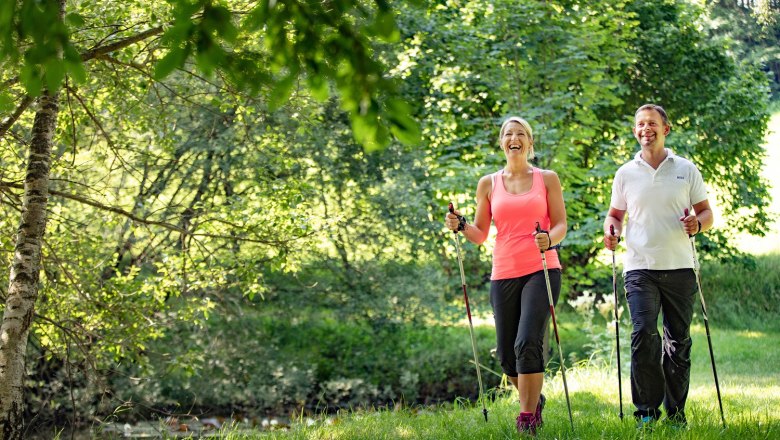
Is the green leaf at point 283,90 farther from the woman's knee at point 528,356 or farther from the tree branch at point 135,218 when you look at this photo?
the tree branch at point 135,218

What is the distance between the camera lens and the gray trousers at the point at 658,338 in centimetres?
493

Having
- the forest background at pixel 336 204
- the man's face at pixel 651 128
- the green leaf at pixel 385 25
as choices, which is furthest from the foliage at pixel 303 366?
the green leaf at pixel 385 25

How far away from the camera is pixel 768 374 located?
956 centimetres

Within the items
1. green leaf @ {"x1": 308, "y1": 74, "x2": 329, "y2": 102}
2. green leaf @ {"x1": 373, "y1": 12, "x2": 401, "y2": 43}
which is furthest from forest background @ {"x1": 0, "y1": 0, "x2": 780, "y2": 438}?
green leaf @ {"x1": 373, "y1": 12, "x2": 401, "y2": 43}

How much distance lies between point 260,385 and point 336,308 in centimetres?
152

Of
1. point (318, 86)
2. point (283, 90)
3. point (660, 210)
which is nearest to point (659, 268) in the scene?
point (660, 210)

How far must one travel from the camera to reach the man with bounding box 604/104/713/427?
→ 4926mm

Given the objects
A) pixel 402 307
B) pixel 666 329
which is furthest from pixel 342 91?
pixel 402 307

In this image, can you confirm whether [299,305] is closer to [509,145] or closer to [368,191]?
[368,191]

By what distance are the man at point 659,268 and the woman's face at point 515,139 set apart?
25.1 inches

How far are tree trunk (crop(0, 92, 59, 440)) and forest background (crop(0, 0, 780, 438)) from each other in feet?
2.78

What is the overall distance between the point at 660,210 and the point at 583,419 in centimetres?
132

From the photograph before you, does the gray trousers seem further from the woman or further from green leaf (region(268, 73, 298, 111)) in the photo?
green leaf (region(268, 73, 298, 111))

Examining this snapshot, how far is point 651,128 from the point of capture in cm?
507
